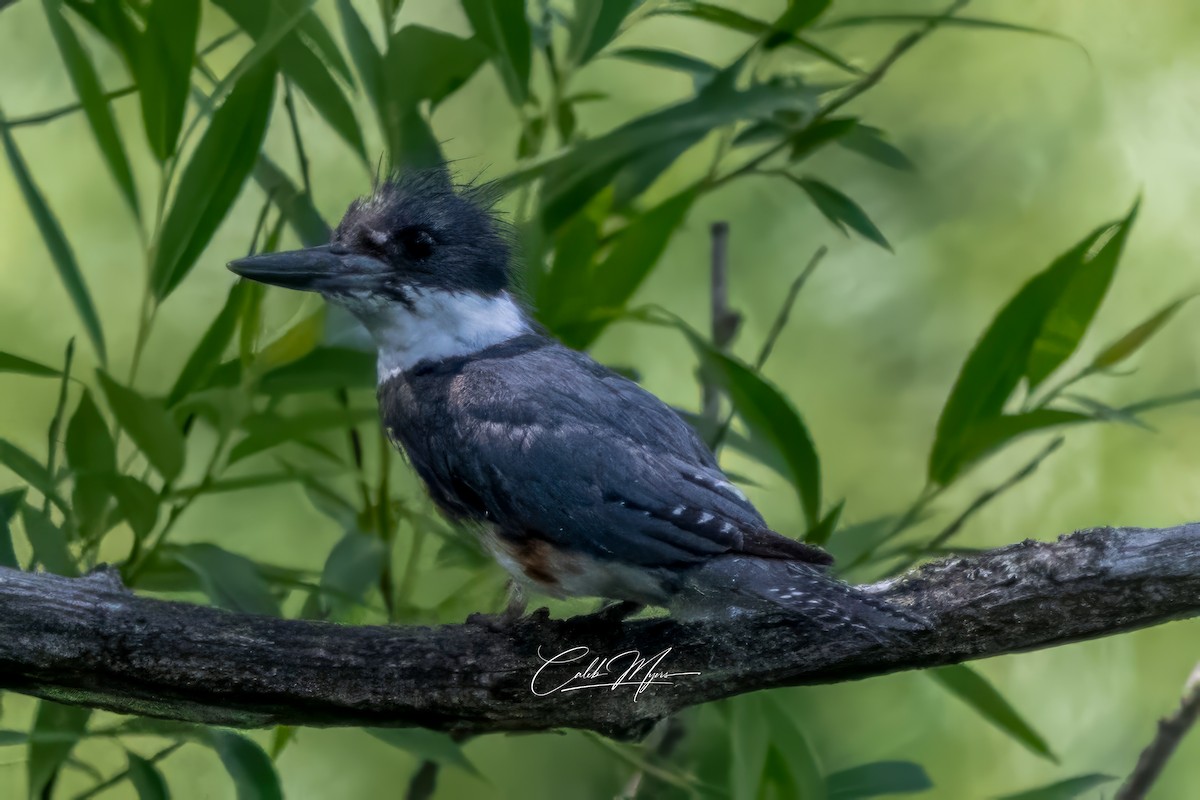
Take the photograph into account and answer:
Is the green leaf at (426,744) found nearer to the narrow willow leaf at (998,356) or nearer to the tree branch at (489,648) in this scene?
the tree branch at (489,648)

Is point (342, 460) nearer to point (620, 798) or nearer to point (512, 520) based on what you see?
point (512, 520)

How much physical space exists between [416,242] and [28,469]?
0.65 m

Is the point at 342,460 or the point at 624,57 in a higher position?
the point at 624,57

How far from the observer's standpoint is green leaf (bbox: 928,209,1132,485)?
1930mm

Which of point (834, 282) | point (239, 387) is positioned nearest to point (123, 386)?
point (239, 387)

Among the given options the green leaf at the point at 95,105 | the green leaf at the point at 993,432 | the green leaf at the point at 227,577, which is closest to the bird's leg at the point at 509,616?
the green leaf at the point at 227,577

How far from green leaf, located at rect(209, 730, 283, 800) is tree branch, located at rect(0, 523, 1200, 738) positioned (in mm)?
165

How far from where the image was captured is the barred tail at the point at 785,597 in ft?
4.60

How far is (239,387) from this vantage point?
1933mm

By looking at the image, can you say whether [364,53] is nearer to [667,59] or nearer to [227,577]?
[667,59]

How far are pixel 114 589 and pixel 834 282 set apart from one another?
2.38 metres

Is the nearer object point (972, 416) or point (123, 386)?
point (123, 386)

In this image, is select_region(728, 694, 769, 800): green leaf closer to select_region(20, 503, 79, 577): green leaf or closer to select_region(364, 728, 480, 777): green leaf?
select_region(364, 728, 480, 777): green leaf

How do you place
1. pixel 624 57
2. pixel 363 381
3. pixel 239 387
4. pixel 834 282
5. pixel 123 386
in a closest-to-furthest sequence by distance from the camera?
pixel 123 386 < pixel 239 387 < pixel 363 381 < pixel 624 57 < pixel 834 282
